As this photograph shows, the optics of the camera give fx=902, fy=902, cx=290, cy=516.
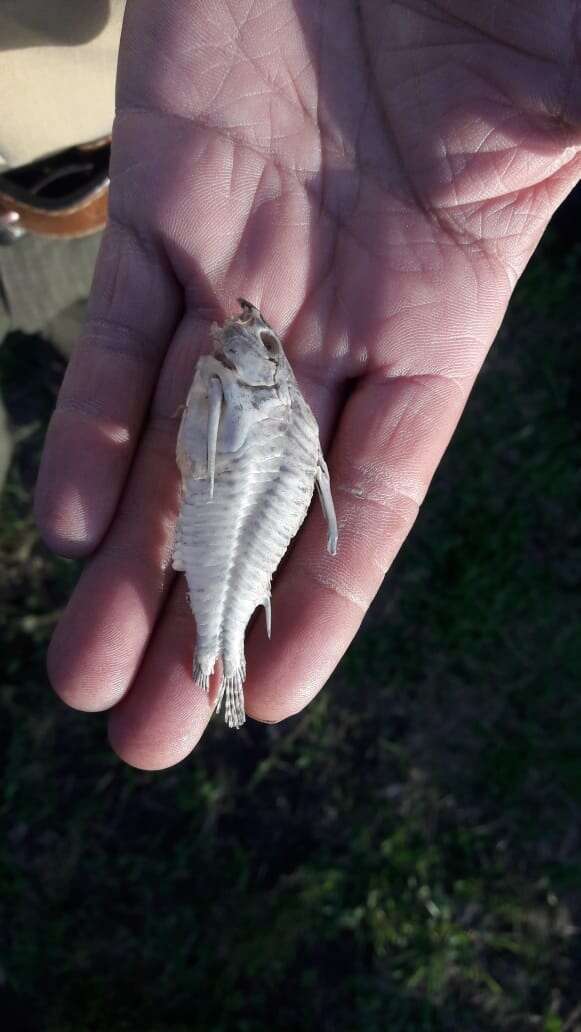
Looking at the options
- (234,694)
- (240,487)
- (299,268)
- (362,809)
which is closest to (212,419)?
(240,487)

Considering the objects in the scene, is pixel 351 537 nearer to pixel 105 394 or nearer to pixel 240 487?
pixel 240 487

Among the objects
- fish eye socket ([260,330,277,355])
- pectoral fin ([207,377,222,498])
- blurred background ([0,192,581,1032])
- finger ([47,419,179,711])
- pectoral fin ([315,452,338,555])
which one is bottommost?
blurred background ([0,192,581,1032])

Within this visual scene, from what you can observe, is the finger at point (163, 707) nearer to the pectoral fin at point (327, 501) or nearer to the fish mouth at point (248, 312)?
the pectoral fin at point (327, 501)

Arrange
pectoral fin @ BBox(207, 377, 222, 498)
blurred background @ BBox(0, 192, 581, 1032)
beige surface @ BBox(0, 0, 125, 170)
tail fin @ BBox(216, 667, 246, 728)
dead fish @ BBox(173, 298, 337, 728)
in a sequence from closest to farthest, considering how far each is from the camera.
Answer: pectoral fin @ BBox(207, 377, 222, 498)
dead fish @ BBox(173, 298, 337, 728)
tail fin @ BBox(216, 667, 246, 728)
beige surface @ BBox(0, 0, 125, 170)
blurred background @ BBox(0, 192, 581, 1032)

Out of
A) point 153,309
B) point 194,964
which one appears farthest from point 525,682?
point 153,309

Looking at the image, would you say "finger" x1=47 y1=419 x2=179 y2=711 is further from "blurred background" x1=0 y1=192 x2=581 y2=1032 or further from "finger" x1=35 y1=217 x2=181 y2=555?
"blurred background" x1=0 y1=192 x2=581 y2=1032

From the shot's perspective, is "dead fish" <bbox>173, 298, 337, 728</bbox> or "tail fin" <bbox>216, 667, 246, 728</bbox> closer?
"dead fish" <bbox>173, 298, 337, 728</bbox>

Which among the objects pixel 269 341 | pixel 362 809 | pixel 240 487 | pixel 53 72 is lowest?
pixel 362 809

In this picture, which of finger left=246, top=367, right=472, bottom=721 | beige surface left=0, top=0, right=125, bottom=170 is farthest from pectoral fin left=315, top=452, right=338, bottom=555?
beige surface left=0, top=0, right=125, bottom=170

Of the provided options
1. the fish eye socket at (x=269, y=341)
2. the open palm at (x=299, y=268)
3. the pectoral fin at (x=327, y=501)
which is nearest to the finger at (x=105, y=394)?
the open palm at (x=299, y=268)
